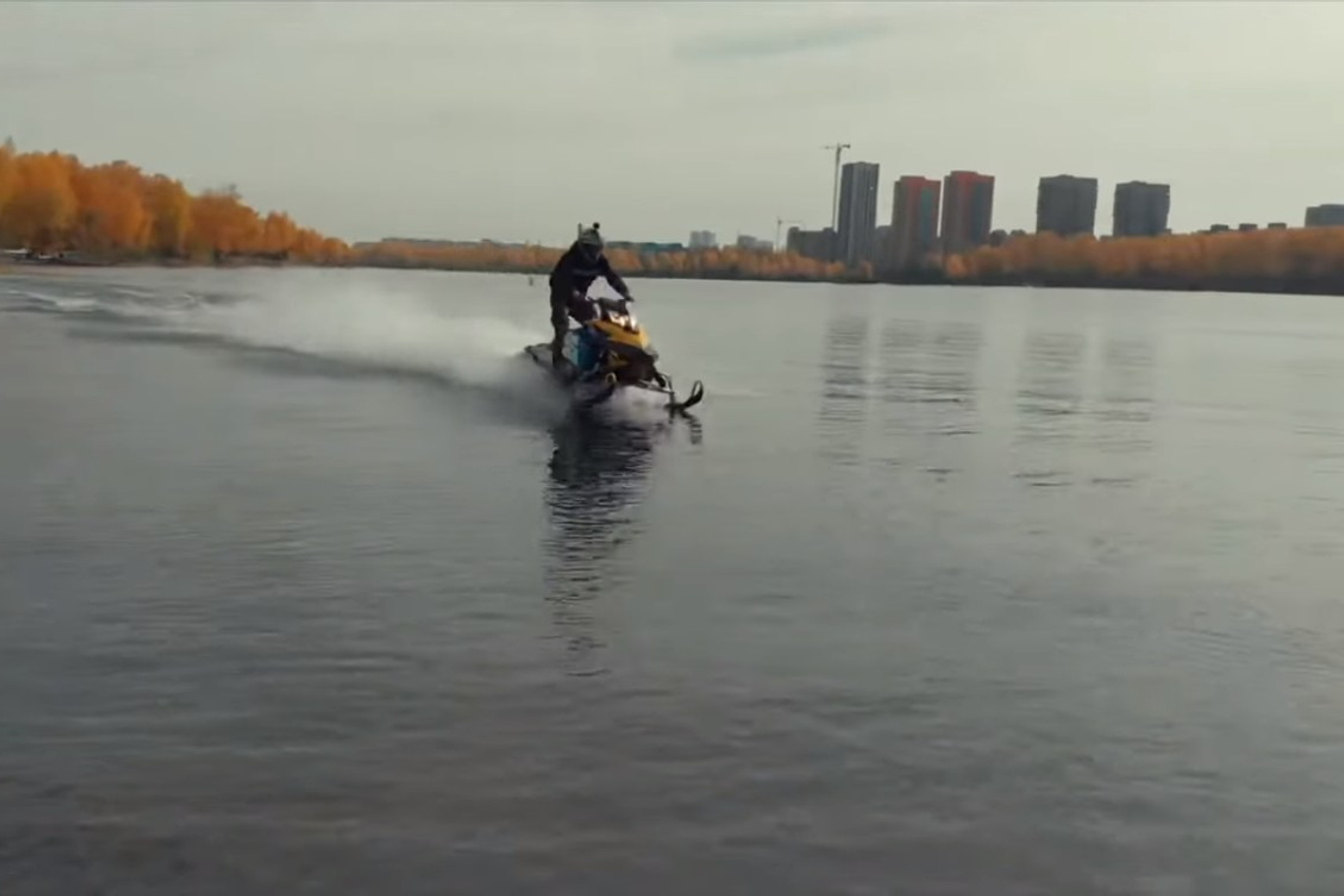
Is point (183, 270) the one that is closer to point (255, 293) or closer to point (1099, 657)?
point (255, 293)

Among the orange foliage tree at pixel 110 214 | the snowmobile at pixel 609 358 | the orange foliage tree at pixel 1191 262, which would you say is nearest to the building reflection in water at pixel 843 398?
the snowmobile at pixel 609 358

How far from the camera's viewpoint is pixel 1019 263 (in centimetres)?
19800

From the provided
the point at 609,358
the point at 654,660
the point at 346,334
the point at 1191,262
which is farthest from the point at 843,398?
the point at 1191,262

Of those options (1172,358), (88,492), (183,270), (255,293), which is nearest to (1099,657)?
(88,492)

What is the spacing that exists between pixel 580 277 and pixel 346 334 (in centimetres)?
1940

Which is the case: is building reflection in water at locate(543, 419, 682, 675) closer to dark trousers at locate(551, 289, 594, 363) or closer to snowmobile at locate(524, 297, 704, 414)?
snowmobile at locate(524, 297, 704, 414)

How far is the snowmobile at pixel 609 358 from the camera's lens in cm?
2261

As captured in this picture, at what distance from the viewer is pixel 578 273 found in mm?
23000

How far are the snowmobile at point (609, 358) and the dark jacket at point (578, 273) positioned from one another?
0.30 metres

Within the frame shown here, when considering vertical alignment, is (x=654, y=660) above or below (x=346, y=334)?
below

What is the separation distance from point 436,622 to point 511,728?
232 centimetres

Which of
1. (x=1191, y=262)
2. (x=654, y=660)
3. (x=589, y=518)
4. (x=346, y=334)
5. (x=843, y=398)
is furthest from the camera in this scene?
(x=1191, y=262)

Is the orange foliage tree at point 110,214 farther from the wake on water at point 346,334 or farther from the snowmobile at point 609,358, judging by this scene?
the snowmobile at point 609,358

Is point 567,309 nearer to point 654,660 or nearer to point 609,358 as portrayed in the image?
point 609,358
